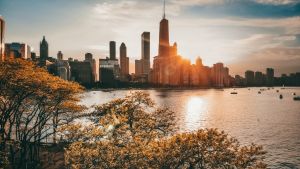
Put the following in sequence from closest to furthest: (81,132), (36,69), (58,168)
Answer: (81,132), (36,69), (58,168)

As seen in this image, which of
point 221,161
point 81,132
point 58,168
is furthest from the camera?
point 58,168

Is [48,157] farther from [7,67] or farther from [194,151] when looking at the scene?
[194,151]

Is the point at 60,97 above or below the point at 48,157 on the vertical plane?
above

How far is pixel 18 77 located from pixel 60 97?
8.32 metres

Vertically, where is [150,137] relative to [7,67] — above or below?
below

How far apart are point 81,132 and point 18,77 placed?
11.7 meters

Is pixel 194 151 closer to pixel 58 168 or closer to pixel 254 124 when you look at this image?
pixel 58 168

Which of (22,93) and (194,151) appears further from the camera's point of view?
(22,93)

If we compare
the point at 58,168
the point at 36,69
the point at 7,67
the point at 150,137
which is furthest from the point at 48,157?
the point at 150,137

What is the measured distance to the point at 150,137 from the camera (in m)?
34.6

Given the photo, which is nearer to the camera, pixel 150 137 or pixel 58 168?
pixel 150 137

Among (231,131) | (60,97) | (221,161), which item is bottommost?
(231,131)

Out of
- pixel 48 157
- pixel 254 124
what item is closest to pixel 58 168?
pixel 48 157

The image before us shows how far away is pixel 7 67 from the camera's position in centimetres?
3806
